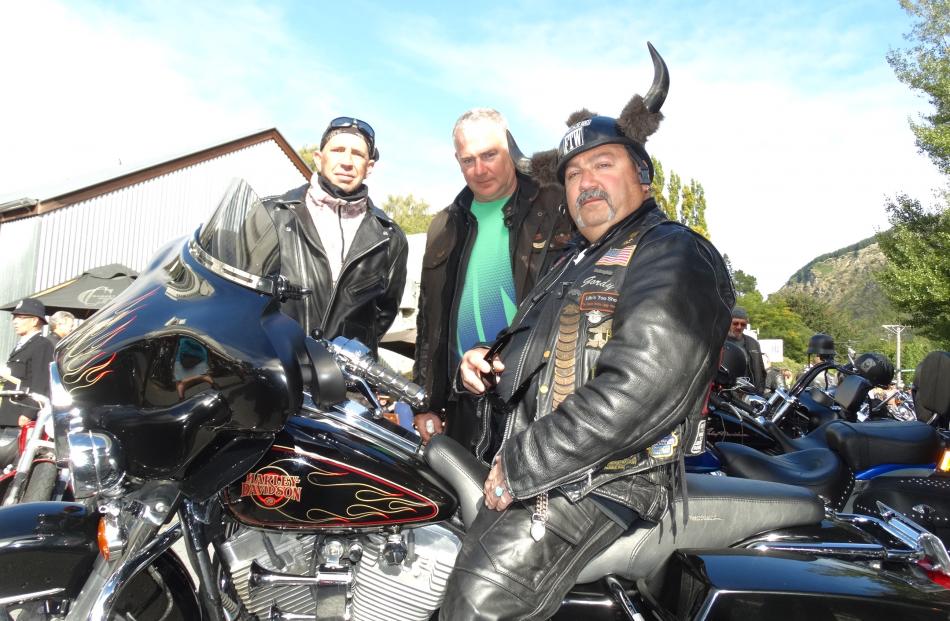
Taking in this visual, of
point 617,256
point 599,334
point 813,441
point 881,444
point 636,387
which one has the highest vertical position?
point 617,256

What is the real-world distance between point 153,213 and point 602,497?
19438mm

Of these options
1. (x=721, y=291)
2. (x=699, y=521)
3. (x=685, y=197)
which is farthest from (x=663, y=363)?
(x=685, y=197)

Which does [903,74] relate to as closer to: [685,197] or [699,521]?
[685,197]

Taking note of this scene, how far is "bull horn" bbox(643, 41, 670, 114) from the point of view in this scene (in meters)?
2.29

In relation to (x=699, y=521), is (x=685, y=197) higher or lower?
higher

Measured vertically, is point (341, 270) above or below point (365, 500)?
above

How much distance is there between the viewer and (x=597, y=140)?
224 centimetres

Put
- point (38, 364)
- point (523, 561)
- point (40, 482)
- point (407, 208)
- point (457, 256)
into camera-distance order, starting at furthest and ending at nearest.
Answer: point (407, 208)
point (38, 364)
point (40, 482)
point (457, 256)
point (523, 561)

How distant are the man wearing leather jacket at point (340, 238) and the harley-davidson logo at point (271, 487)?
129 centimetres

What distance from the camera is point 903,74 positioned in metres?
19.9

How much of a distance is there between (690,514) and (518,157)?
1965 millimetres

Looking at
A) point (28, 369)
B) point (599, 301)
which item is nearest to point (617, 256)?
point (599, 301)

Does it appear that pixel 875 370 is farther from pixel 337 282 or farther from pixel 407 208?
pixel 407 208

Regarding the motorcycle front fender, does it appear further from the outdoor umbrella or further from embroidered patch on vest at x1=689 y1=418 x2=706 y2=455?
the outdoor umbrella
